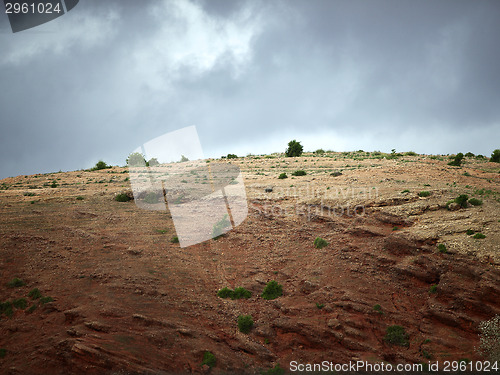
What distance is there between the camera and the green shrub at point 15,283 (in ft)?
50.6

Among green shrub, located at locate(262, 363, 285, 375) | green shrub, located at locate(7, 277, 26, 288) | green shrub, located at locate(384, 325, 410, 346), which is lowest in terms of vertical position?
green shrub, located at locate(262, 363, 285, 375)

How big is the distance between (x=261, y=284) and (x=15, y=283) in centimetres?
1301

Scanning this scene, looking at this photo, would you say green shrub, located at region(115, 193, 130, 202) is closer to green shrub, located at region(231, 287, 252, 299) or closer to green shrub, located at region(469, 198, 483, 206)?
green shrub, located at region(231, 287, 252, 299)

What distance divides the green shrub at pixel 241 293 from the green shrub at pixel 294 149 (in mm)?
41935

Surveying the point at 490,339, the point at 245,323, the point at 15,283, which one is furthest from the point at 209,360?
the point at 490,339

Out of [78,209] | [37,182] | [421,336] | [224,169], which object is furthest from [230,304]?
[37,182]

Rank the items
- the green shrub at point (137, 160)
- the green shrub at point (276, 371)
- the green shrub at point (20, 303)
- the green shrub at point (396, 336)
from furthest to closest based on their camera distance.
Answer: the green shrub at point (137, 160) → the green shrub at point (20, 303) → the green shrub at point (396, 336) → the green shrub at point (276, 371)

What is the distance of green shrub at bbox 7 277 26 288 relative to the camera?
15.4m

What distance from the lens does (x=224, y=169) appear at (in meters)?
39.2

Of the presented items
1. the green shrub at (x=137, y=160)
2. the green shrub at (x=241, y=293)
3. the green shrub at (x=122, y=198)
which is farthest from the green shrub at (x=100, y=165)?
the green shrub at (x=241, y=293)

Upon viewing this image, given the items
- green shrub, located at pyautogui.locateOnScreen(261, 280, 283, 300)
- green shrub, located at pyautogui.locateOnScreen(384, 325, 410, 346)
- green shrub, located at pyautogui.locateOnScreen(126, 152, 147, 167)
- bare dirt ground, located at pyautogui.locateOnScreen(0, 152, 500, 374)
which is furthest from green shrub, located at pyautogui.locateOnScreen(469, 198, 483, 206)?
green shrub, located at pyautogui.locateOnScreen(126, 152, 147, 167)

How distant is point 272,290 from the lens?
1644 cm

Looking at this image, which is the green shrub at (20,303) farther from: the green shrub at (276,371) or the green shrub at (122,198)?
the green shrub at (122,198)

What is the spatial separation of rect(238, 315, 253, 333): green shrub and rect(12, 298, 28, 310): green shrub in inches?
417
